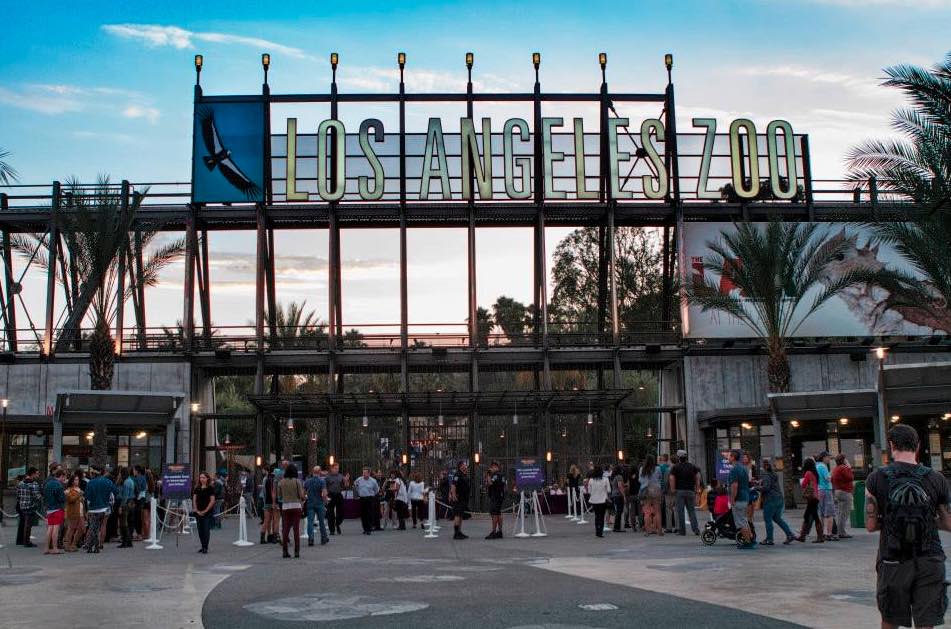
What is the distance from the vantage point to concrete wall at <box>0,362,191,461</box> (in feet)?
117

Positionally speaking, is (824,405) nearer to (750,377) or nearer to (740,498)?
(750,377)

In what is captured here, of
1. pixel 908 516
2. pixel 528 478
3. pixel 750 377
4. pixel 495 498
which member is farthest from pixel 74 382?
pixel 908 516

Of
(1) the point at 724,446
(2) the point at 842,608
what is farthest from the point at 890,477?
(1) the point at 724,446

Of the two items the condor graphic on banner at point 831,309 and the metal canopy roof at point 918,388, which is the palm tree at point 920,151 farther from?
the condor graphic on banner at point 831,309

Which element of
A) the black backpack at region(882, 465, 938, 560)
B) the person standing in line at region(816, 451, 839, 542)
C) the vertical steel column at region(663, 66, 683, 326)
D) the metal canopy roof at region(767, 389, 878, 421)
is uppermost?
the vertical steel column at region(663, 66, 683, 326)

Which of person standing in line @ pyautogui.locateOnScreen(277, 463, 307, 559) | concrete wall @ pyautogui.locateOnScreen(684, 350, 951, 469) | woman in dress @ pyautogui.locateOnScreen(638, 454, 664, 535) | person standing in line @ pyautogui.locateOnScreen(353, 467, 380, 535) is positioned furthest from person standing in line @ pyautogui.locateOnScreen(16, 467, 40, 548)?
concrete wall @ pyautogui.locateOnScreen(684, 350, 951, 469)

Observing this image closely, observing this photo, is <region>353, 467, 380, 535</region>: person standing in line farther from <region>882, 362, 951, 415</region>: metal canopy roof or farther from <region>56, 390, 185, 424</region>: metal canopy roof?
<region>882, 362, 951, 415</region>: metal canopy roof

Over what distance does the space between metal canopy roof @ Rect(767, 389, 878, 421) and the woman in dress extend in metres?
9.84

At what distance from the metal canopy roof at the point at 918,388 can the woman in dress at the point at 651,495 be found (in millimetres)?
9684

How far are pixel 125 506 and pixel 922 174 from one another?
18.2 meters

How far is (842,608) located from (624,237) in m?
45.0

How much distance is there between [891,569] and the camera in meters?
6.88

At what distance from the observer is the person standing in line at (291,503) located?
17.5 m

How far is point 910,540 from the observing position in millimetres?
6785
